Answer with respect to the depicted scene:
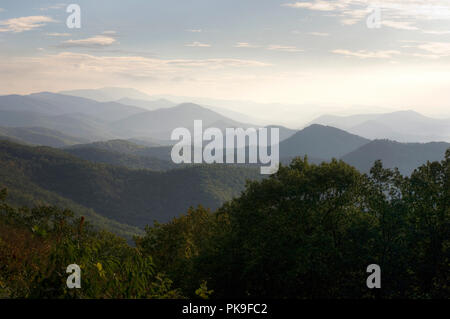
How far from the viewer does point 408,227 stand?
73.1ft

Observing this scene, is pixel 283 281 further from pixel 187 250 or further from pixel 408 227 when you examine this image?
pixel 187 250

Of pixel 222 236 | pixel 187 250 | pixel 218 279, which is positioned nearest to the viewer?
pixel 218 279

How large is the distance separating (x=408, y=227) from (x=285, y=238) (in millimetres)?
7314

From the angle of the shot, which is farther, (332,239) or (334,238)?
(334,238)

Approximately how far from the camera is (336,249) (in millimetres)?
21062

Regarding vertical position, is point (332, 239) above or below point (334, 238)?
above

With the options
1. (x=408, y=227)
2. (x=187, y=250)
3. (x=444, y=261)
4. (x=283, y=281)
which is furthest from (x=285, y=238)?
(x=187, y=250)

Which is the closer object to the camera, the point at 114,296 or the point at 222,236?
the point at 114,296
